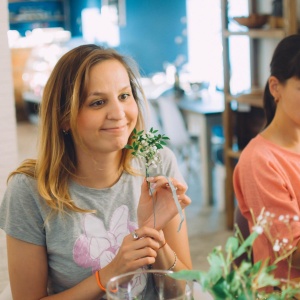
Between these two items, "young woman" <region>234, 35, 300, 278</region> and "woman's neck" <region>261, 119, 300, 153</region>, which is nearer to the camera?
"young woman" <region>234, 35, 300, 278</region>

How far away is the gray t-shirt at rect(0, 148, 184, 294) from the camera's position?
1.59 meters

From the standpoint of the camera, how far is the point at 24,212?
1.60 metres

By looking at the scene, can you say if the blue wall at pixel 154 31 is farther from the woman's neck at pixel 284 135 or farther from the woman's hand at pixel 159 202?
the woman's hand at pixel 159 202

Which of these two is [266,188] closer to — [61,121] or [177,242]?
[177,242]

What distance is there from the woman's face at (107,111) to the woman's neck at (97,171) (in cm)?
8

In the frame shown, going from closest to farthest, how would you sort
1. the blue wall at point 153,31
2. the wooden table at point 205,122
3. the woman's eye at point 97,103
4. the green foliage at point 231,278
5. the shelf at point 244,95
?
the green foliage at point 231,278
the woman's eye at point 97,103
the shelf at point 244,95
the wooden table at point 205,122
the blue wall at point 153,31

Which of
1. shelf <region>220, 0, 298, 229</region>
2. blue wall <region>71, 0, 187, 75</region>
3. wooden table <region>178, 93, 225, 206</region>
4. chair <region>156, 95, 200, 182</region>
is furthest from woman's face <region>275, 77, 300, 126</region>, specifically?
blue wall <region>71, 0, 187, 75</region>

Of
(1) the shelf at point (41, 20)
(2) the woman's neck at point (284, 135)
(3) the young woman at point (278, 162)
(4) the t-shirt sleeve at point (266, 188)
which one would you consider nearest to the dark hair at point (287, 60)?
(3) the young woman at point (278, 162)

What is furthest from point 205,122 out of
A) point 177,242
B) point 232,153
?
point 177,242

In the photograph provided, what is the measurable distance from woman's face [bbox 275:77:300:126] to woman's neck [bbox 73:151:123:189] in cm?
56

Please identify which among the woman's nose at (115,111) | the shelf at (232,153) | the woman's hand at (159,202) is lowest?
the shelf at (232,153)

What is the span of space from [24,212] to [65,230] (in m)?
0.11

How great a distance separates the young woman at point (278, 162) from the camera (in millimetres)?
1865

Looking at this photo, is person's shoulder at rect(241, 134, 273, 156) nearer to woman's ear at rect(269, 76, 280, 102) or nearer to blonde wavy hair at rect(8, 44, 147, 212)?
woman's ear at rect(269, 76, 280, 102)
